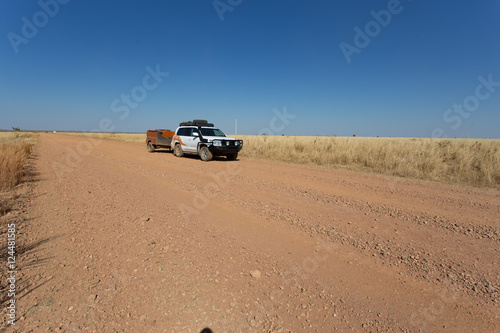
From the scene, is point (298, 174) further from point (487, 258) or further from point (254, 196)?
point (487, 258)

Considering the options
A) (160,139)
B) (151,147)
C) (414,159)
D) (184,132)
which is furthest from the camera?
(151,147)

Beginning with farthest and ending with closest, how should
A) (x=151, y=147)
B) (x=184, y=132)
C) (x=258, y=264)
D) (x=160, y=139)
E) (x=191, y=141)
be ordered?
(x=151, y=147) → (x=160, y=139) → (x=184, y=132) → (x=191, y=141) → (x=258, y=264)

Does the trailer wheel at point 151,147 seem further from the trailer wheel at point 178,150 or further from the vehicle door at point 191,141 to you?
the vehicle door at point 191,141

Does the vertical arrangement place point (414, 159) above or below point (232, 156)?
above

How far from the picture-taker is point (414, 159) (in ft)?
35.7

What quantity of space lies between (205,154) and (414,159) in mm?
9991

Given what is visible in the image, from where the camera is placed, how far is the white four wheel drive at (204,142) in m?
13.5

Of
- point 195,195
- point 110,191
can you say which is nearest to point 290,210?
point 195,195

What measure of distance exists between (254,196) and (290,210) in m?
1.28

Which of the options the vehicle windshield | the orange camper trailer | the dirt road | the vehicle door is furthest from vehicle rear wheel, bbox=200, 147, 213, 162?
the dirt road

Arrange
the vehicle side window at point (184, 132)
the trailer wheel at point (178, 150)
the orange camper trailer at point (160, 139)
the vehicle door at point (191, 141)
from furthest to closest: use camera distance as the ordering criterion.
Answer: the orange camper trailer at point (160, 139) → the trailer wheel at point (178, 150) → the vehicle side window at point (184, 132) → the vehicle door at point (191, 141)

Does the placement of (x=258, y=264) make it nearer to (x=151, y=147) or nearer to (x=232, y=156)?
(x=232, y=156)

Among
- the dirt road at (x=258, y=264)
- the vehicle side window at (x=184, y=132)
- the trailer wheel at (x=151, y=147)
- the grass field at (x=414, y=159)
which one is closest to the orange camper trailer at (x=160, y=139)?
the trailer wheel at (x=151, y=147)

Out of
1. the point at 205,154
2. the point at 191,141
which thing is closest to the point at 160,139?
the point at 191,141
